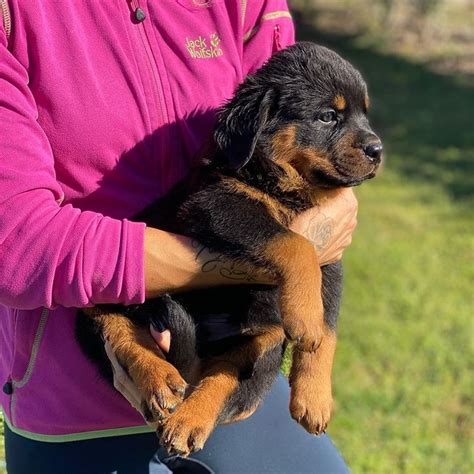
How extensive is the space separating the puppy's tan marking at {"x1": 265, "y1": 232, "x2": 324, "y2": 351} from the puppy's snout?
1.26 feet

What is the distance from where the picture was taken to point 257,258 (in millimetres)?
2164

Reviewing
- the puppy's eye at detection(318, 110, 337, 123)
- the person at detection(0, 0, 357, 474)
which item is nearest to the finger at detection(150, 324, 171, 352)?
the person at detection(0, 0, 357, 474)

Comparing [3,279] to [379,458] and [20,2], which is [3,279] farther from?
[379,458]

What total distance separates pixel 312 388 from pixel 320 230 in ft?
1.38

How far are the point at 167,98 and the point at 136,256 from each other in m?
0.48

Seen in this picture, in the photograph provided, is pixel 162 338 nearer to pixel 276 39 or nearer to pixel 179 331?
pixel 179 331

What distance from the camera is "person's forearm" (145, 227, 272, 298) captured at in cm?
210

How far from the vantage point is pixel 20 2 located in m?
2.08

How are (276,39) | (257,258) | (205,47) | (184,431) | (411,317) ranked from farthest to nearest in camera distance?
(411,317), (276,39), (205,47), (257,258), (184,431)

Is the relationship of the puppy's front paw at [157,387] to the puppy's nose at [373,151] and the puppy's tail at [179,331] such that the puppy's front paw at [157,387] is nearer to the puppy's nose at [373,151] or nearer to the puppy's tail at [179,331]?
the puppy's tail at [179,331]

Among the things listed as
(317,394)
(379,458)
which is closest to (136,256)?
(317,394)

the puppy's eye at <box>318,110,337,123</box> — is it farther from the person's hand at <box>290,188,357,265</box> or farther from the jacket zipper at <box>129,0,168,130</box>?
the jacket zipper at <box>129,0,168,130</box>

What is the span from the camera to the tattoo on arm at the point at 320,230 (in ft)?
7.59

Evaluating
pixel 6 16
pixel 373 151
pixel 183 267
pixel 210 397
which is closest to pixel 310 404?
pixel 210 397
